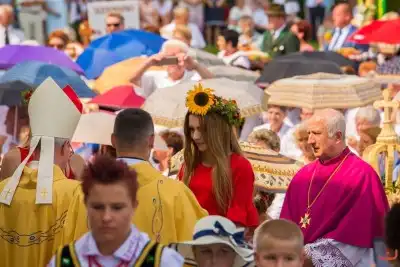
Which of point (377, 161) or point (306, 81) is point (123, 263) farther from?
point (306, 81)

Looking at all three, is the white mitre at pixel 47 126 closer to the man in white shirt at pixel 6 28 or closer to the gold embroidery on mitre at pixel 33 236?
the gold embroidery on mitre at pixel 33 236

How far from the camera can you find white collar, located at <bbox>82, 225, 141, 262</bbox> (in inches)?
297

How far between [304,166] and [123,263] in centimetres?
415

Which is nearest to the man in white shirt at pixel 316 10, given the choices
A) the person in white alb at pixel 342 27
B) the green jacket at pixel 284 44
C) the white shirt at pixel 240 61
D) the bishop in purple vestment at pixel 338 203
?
the person in white alb at pixel 342 27

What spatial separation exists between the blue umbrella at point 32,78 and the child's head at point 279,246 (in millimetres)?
7332

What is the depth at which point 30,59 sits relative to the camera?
57.0ft

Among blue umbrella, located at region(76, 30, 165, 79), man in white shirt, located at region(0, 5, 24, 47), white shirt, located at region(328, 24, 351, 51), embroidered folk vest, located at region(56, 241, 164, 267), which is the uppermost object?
embroidered folk vest, located at region(56, 241, 164, 267)

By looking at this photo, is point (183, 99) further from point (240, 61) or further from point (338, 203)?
point (240, 61)

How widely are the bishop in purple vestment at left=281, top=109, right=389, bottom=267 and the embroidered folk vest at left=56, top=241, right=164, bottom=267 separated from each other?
3665 mm

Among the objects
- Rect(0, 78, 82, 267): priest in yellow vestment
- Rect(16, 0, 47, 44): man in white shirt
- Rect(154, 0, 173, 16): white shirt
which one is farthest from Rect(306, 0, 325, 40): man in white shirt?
Rect(0, 78, 82, 267): priest in yellow vestment

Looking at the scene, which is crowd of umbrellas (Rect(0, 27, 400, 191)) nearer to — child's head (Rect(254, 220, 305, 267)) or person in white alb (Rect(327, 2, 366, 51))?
person in white alb (Rect(327, 2, 366, 51))

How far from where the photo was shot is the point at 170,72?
637 inches

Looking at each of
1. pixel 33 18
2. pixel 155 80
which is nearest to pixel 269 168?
pixel 155 80

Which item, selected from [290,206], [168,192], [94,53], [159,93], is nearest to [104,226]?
[168,192]
